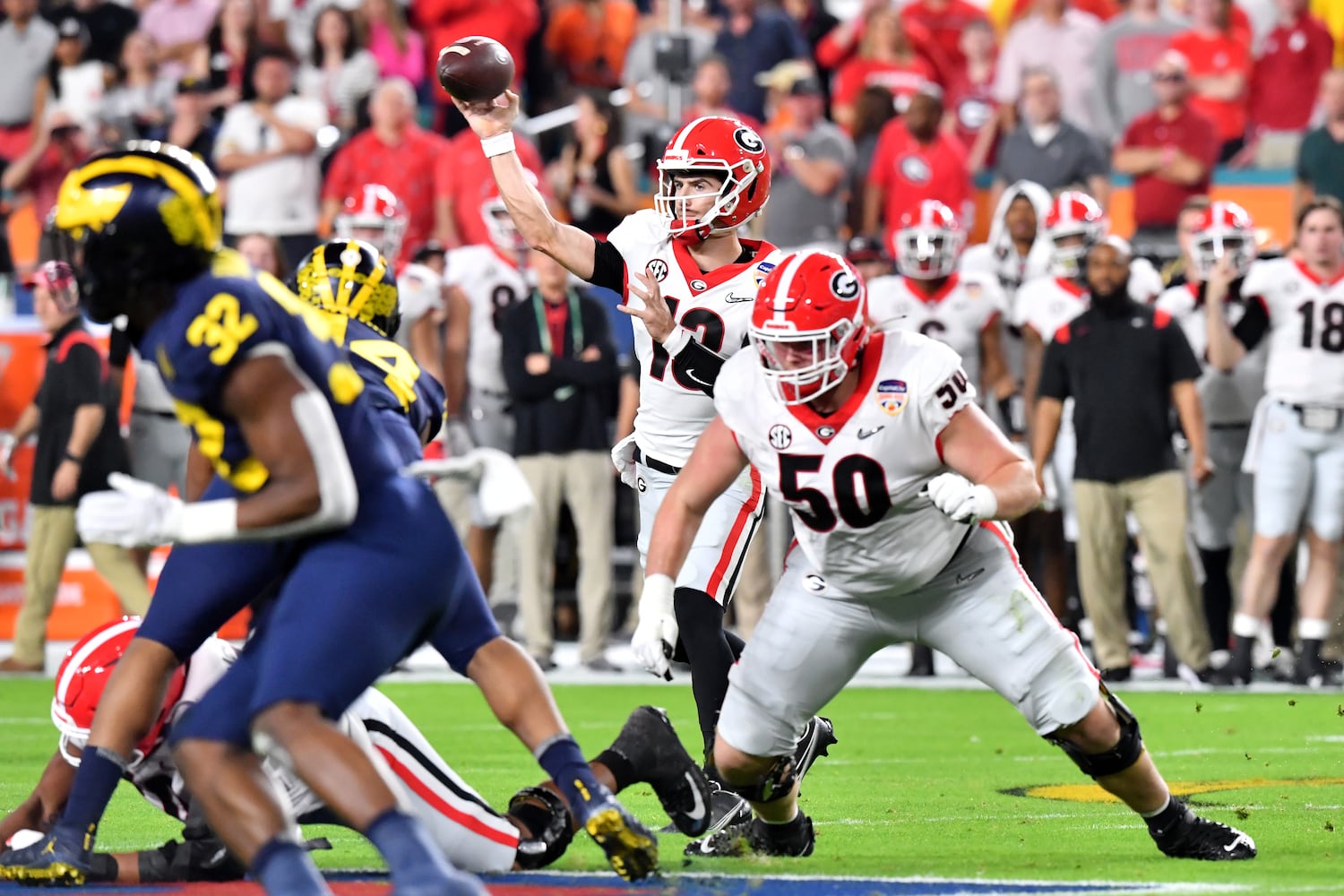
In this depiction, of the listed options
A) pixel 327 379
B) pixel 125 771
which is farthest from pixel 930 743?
pixel 327 379

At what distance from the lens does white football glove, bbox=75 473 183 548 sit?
13.0ft

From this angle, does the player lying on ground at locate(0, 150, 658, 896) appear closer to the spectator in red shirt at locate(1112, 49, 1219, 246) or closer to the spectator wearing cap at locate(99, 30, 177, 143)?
the spectator in red shirt at locate(1112, 49, 1219, 246)

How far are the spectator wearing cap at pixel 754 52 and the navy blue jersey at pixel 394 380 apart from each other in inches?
346

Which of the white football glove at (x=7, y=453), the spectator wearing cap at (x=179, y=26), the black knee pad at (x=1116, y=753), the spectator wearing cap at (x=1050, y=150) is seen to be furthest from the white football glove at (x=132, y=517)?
the spectator wearing cap at (x=179, y=26)

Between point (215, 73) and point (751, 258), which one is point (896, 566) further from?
point (215, 73)

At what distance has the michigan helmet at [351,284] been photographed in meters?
5.72

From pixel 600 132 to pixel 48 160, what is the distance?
372cm

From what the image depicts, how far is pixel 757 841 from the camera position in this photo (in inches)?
216

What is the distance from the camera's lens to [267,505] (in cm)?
395

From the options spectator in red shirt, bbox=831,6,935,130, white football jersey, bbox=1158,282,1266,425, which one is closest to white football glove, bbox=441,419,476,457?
spectator in red shirt, bbox=831,6,935,130

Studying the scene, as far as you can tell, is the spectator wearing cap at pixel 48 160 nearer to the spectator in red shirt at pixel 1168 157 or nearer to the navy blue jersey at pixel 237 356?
the spectator in red shirt at pixel 1168 157

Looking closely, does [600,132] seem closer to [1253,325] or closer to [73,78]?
[73,78]

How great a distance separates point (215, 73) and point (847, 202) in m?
4.33

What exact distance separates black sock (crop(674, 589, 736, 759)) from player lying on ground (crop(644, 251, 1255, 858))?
19.6 inches
